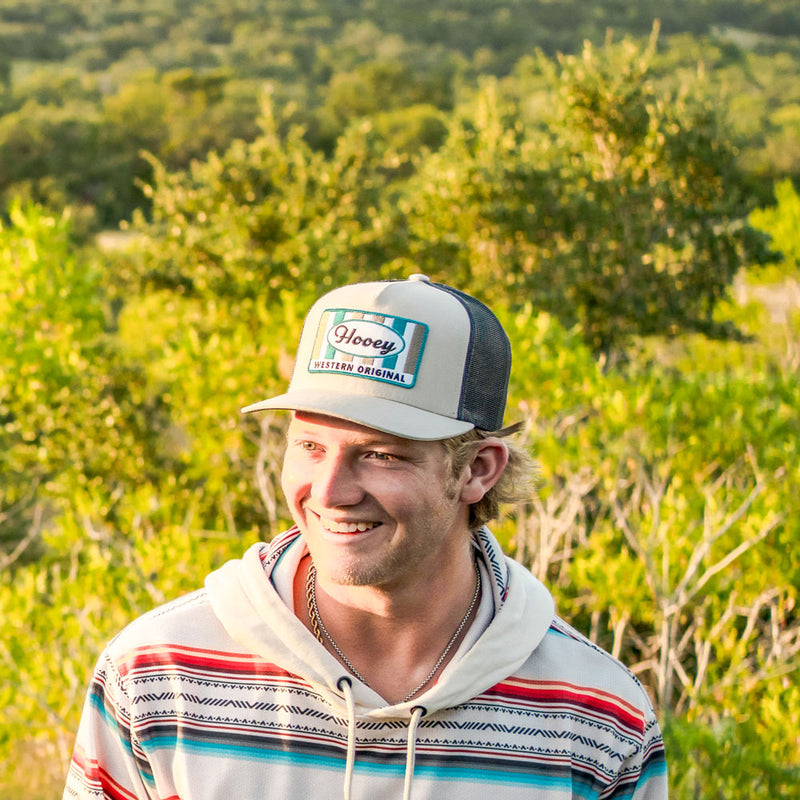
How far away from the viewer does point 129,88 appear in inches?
2243

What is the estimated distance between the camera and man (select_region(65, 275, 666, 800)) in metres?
2.01

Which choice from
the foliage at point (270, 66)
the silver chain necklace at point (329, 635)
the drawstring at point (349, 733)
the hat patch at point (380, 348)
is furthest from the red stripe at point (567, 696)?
the foliage at point (270, 66)

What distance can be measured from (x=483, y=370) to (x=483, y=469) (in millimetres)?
221

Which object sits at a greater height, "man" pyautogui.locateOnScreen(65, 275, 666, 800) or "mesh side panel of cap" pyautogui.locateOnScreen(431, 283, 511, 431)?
"mesh side panel of cap" pyautogui.locateOnScreen(431, 283, 511, 431)

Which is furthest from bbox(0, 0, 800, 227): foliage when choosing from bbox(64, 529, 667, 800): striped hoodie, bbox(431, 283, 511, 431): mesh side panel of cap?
bbox(64, 529, 667, 800): striped hoodie

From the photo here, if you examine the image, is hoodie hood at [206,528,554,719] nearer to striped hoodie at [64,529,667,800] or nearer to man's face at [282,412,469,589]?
striped hoodie at [64,529,667,800]

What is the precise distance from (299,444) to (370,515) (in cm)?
22

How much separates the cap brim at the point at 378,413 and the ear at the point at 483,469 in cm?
15

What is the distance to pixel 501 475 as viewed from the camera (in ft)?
7.76

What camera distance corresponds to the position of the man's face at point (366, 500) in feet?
6.54

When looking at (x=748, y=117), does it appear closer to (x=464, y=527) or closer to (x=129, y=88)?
(x=129, y=88)

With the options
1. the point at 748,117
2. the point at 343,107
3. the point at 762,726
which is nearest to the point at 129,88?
the point at 343,107

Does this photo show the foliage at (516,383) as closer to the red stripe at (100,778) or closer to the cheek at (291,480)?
the cheek at (291,480)

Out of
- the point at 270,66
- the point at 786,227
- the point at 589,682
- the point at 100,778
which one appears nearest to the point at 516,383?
the point at 589,682
